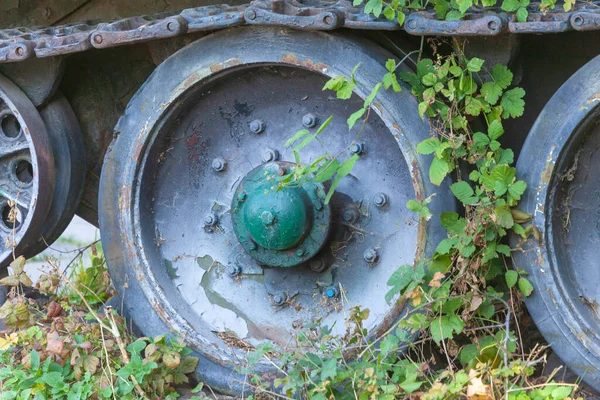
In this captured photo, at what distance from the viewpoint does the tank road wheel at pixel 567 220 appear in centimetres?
284

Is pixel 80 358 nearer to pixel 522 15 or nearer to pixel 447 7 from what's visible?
pixel 447 7

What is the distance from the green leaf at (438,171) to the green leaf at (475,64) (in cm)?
28

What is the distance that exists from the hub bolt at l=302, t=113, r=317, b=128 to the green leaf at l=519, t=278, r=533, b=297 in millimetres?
888

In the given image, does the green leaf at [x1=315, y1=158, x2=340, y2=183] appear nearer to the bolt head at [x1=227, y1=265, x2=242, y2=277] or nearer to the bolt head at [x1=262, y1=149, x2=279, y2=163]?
the bolt head at [x1=262, y1=149, x2=279, y2=163]

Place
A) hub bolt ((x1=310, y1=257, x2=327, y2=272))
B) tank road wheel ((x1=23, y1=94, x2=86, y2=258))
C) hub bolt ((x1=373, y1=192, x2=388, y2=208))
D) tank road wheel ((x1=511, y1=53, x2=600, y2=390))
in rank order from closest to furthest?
tank road wheel ((x1=511, y1=53, x2=600, y2=390)) < hub bolt ((x1=373, y1=192, x2=388, y2=208)) < hub bolt ((x1=310, y1=257, x2=327, y2=272)) < tank road wheel ((x1=23, y1=94, x2=86, y2=258))

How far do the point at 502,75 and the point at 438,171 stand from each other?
336 mm

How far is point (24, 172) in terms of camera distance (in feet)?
12.3

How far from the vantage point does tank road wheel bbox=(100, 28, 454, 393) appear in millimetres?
3201

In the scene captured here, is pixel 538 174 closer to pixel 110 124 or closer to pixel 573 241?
pixel 573 241

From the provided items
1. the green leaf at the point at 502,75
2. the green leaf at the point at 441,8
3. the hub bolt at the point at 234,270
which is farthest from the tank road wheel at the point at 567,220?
the hub bolt at the point at 234,270

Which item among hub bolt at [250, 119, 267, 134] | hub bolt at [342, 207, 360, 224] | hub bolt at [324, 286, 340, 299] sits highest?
hub bolt at [250, 119, 267, 134]

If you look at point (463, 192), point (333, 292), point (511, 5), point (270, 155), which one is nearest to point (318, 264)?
point (333, 292)

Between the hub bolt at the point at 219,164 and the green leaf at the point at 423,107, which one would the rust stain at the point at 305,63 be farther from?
the hub bolt at the point at 219,164

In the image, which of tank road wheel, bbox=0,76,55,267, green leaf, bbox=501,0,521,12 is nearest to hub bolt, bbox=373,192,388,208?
green leaf, bbox=501,0,521,12
